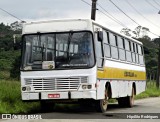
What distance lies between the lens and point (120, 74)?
18656mm

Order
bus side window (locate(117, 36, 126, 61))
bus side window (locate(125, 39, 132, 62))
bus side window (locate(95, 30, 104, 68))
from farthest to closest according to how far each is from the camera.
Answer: bus side window (locate(125, 39, 132, 62)), bus side window (locate(117, 36, 126, 61)), bus side window (locate(95, 30, 104, 68))

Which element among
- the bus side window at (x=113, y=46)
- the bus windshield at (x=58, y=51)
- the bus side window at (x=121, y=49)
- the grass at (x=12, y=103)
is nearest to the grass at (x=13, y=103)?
the grass at (x=12, y=103)

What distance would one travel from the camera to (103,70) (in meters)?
15.9

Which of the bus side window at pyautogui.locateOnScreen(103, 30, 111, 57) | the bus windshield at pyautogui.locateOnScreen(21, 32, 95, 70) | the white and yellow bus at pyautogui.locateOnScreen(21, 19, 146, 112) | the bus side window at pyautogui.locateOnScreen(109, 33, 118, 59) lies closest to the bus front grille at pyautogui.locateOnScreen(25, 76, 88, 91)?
the white and yellow bus at pyautogui.locateOnScreen(21, 19, 146, 112)

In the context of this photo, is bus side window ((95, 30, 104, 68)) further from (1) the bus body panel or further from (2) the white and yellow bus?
(1) the bus body panel

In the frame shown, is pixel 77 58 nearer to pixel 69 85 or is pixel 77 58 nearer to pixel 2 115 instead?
pixel 69 85

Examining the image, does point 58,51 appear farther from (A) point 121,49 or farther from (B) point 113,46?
(A) point 121,49

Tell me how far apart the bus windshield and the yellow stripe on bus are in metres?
0.90

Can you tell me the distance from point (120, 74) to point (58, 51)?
4492 mm

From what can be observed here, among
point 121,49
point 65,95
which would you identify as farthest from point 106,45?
point 65,95

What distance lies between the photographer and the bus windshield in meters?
14.8

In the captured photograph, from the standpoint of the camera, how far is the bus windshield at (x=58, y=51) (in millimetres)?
14797

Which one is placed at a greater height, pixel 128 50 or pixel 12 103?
pixel 128 50

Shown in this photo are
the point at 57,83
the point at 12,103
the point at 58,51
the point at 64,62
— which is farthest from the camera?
the point at 12,103
